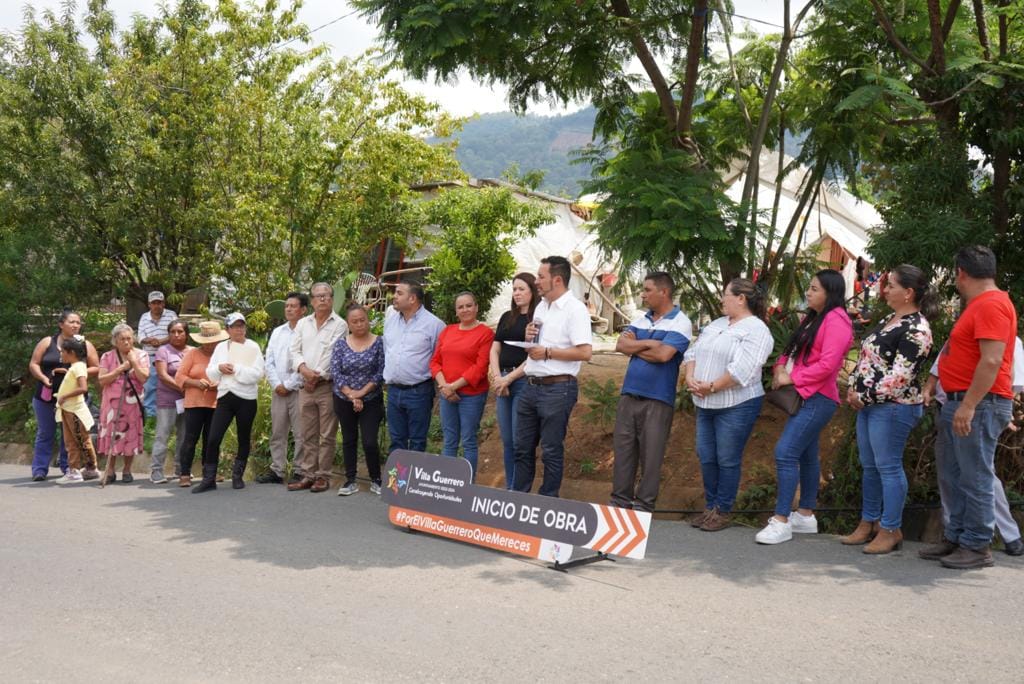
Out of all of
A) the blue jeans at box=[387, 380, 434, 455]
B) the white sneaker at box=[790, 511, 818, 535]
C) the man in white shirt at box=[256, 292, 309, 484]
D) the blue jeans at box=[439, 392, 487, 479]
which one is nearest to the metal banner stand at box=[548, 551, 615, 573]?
the white sneaker at box=[790, 511, 818, 535]

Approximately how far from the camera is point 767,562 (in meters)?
6.58

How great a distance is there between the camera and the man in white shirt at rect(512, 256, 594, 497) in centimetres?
789

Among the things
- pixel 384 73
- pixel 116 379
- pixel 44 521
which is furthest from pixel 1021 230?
pixel 384 73

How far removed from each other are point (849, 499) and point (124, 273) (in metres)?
14.9

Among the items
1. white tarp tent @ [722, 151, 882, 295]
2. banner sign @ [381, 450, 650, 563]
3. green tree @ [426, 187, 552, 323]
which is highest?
white tarp tent @ [722, 151, 882, 295]

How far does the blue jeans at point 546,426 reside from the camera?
7.90m

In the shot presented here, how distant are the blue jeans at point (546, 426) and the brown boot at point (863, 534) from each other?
2.24 metres

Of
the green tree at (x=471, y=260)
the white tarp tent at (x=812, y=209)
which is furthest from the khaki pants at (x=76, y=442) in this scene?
the white tarp tent at (x=812, y=209)

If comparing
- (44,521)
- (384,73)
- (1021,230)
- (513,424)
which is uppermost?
(384,73)

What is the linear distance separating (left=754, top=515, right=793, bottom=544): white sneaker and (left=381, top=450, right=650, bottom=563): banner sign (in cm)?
126

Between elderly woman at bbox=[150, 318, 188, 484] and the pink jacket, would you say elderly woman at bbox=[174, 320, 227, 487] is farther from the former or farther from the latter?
the pink jacket

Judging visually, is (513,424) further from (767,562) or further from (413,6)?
(413,6)

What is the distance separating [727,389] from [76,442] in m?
7.52

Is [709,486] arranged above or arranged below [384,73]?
below
